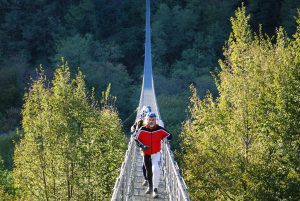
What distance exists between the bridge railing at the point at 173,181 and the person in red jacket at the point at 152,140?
0.29m

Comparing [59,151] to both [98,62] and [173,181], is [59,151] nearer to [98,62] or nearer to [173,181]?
[173,181]

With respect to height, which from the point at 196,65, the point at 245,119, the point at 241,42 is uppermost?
the point at 241,42

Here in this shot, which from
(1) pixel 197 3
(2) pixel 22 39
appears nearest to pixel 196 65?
(1) pixel 197 3

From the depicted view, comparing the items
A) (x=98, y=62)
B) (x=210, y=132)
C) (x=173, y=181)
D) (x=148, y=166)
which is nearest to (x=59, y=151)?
(x=210, y=132)

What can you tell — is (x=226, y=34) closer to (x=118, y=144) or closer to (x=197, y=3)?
(x=197, y=3)

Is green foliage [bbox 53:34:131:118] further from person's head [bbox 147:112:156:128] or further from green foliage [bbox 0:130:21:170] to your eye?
person's head [bbox 147:112:156:128]

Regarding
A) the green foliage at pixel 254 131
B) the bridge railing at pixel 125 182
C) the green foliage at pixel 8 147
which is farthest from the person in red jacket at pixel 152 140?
the green foliage at pixel 8 147

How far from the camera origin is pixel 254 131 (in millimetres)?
13922

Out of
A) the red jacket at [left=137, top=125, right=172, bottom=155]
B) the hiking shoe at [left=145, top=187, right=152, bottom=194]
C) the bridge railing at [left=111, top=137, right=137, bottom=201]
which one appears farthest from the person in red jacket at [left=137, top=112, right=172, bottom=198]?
the bridge railing at [left=111, top=137, right=137, bottom=201]

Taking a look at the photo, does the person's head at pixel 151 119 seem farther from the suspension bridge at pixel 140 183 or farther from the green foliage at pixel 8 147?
the green foliage at pixel 8 147

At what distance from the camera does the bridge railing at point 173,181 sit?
274 inches

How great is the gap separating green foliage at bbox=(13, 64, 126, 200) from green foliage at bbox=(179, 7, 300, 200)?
12.3 ft

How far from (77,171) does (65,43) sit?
31.7 metres

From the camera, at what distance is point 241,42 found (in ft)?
48.5
